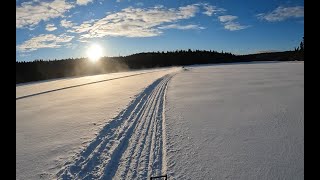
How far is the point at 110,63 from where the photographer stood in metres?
69.0

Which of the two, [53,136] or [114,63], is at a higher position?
[114,63]

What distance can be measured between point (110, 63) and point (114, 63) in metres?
1.20

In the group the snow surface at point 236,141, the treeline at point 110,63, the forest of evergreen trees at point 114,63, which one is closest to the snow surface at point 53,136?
the snow surface at point 236,141

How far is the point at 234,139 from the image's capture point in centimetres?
569

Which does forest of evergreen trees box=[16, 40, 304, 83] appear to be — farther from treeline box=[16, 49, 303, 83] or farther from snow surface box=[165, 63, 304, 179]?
snow surface box=[165, 63, 304, 179]

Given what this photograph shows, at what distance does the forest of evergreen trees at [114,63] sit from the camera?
54.5 m

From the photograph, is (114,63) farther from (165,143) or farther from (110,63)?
(165,143)

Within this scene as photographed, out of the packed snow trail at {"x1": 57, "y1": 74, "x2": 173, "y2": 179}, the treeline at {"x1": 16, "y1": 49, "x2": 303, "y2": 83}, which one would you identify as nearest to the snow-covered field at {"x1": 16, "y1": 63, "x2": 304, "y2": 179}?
the packed snow trail at {"x1": 57, "y1": 74, "x2": 173, "y2": 179}

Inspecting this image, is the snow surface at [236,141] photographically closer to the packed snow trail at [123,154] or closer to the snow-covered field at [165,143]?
the snow-covered field at [165,143]

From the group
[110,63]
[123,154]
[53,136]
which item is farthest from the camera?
[110,63]

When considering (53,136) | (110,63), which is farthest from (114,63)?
(53,136)
